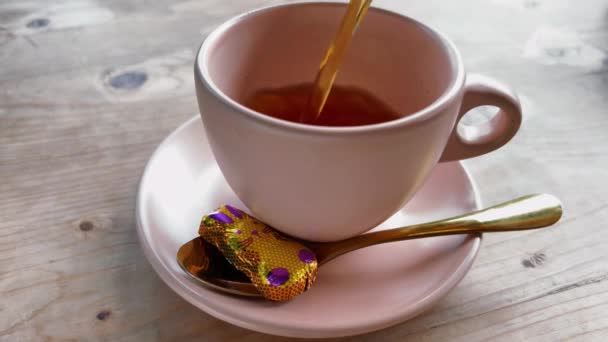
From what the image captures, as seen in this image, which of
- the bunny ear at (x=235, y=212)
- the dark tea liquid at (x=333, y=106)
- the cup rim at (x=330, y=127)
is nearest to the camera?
the cup rim at (x=330, y=127)

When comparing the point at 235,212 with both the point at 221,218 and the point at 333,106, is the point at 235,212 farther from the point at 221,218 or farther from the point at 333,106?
the point at 333,106

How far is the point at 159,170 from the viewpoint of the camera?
60 cm

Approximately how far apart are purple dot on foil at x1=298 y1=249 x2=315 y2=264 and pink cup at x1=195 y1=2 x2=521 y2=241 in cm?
2

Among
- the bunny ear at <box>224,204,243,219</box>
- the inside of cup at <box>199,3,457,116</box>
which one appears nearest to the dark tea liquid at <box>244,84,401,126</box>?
the inside of cup at <box>199,3,457,116</box>

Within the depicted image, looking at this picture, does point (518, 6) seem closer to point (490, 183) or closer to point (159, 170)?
point (490, 183)

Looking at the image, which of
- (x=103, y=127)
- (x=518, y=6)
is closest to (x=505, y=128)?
(x=103, y=127)

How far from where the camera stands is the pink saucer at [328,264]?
0.45 meters

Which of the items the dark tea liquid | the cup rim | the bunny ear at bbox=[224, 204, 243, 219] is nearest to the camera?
the cup rim

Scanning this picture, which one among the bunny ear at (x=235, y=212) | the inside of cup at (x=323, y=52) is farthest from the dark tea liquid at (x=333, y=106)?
the bunny ear at (x=235, y=212)

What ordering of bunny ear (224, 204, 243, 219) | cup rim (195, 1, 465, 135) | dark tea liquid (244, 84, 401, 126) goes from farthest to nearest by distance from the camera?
dark tea liquid (244, 84, 401, 126)
bunny ear (224, 204, 243, 219)
cup rim (195, 1, 465, 135)

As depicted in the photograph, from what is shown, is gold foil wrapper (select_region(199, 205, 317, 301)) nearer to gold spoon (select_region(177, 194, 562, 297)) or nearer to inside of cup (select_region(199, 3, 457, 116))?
gold spoon (select_region(177, 194, 562, 297))

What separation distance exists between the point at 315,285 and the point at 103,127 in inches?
14.3

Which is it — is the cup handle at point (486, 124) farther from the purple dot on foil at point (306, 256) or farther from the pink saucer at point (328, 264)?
the purple dot on foil at point (306, 256)

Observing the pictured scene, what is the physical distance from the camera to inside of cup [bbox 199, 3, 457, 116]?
1.82 ft
